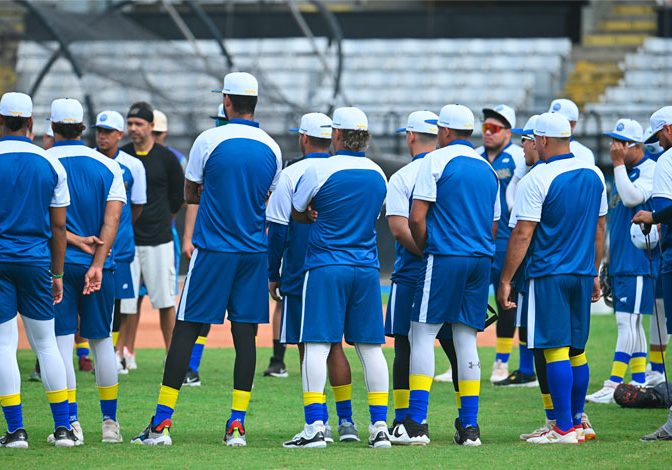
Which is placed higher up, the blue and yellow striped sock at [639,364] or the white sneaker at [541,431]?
the blue and yellow striped sock at [639,364]

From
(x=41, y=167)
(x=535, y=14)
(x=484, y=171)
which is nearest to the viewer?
(x=41, y=167)

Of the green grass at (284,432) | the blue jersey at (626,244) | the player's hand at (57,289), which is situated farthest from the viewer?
the blue jersey at (626,244)

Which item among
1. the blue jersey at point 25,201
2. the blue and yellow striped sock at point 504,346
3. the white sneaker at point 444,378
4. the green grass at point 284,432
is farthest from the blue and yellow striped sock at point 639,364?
the blue jersey at point 25,201

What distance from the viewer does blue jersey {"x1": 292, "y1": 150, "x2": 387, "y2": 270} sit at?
24.4ft

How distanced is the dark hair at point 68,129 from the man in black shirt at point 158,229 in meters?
3.19

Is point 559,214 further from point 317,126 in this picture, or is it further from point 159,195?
point 159,195

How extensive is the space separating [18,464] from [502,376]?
5.39 m

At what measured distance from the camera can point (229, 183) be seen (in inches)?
291

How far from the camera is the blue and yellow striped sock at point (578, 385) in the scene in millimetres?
7887

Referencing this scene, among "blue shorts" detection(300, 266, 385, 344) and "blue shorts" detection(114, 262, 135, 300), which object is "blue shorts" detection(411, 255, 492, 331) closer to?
"blue shorts" detection(300, 266, 385, 344)

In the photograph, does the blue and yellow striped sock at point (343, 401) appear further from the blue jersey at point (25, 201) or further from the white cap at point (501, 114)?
the white cap at point (501, 114)

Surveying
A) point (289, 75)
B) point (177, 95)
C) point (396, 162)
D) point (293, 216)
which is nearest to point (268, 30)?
point (289, 75)

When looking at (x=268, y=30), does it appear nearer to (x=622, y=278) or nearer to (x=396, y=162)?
(x=396, y=162)

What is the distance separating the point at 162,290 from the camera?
11.1 m
